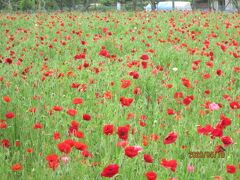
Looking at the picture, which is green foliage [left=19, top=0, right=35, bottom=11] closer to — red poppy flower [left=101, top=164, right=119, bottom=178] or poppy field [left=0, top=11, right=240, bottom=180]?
poppy field [left=0, top=11, right=240, bottom=180]

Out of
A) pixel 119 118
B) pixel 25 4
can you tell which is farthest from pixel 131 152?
pixel 25 4

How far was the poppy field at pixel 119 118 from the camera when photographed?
2.26 meters

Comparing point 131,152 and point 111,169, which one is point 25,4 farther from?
point 111,169

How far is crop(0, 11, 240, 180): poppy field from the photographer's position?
2.26m

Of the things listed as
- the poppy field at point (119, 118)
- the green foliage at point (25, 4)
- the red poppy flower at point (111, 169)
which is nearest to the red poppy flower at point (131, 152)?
the poppy field at point (119, 118)

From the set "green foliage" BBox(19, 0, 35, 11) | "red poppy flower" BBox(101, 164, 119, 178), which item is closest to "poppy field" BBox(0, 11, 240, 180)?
"red poppy flower" BBox(101, 164, 119, 178)

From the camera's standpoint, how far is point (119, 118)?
3213 millimetres

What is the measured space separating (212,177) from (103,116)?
123 centimetres

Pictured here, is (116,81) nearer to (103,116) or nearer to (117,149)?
(103,116)

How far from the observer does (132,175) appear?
2.20 metres

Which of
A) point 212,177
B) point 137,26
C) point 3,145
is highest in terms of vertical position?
point 137,26

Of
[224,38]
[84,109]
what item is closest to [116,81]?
[84,109]
